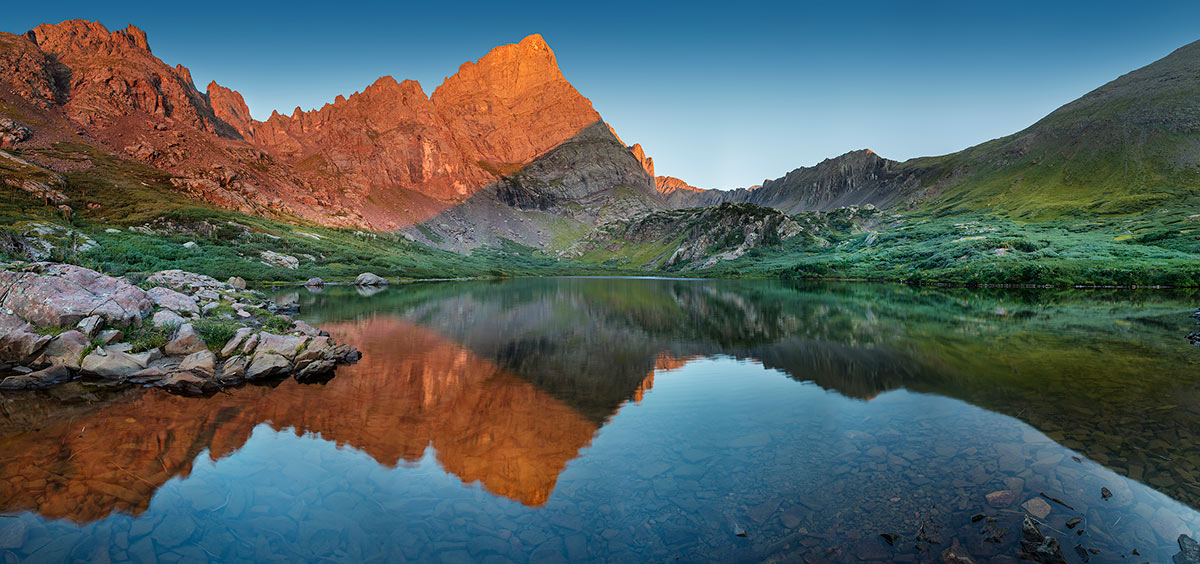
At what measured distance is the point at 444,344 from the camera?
31844 mm

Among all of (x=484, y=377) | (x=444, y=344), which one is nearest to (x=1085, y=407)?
(x=484, y=377)

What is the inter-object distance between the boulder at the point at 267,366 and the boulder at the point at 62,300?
7282 millimetres

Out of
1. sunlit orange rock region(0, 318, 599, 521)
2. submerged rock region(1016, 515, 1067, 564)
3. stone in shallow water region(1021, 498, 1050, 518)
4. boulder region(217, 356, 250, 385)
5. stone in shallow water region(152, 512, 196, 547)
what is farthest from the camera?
boulder region(217, 356, 250, 385)

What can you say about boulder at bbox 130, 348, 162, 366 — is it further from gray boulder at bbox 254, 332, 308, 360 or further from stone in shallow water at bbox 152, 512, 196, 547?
stone in shallow water at bbox 152, 512, 196, 547

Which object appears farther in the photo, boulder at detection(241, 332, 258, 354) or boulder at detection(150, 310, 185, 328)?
boulder at detection(150, 310, 185, 328)

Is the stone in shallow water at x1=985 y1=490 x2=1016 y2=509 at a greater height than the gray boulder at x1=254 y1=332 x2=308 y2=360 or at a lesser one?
lesser

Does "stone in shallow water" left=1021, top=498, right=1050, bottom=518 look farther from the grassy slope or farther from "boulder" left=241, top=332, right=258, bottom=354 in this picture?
the grassy slope

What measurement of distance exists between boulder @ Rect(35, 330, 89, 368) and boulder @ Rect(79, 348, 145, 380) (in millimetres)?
468

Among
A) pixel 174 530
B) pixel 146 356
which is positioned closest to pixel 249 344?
pixel 146 356

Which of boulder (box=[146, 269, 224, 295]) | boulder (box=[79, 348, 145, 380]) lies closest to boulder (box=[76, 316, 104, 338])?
boulder (box=[79, 348, 145, 380])

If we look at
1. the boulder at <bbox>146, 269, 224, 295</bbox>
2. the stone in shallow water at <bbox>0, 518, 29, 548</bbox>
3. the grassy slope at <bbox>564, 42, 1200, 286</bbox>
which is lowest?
the grassy slope at <bbox>564, 42, 1200, 286</bbox>

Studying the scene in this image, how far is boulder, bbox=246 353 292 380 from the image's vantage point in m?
20.5

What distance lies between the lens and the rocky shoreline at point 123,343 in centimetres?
1927

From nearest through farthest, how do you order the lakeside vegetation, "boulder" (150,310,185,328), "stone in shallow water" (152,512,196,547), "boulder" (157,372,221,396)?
"stone in shallow water" (152,512,196,547), "boulder" (157,372,221,396), "boulder" (150,310,185,328), the lakeside vegetation
